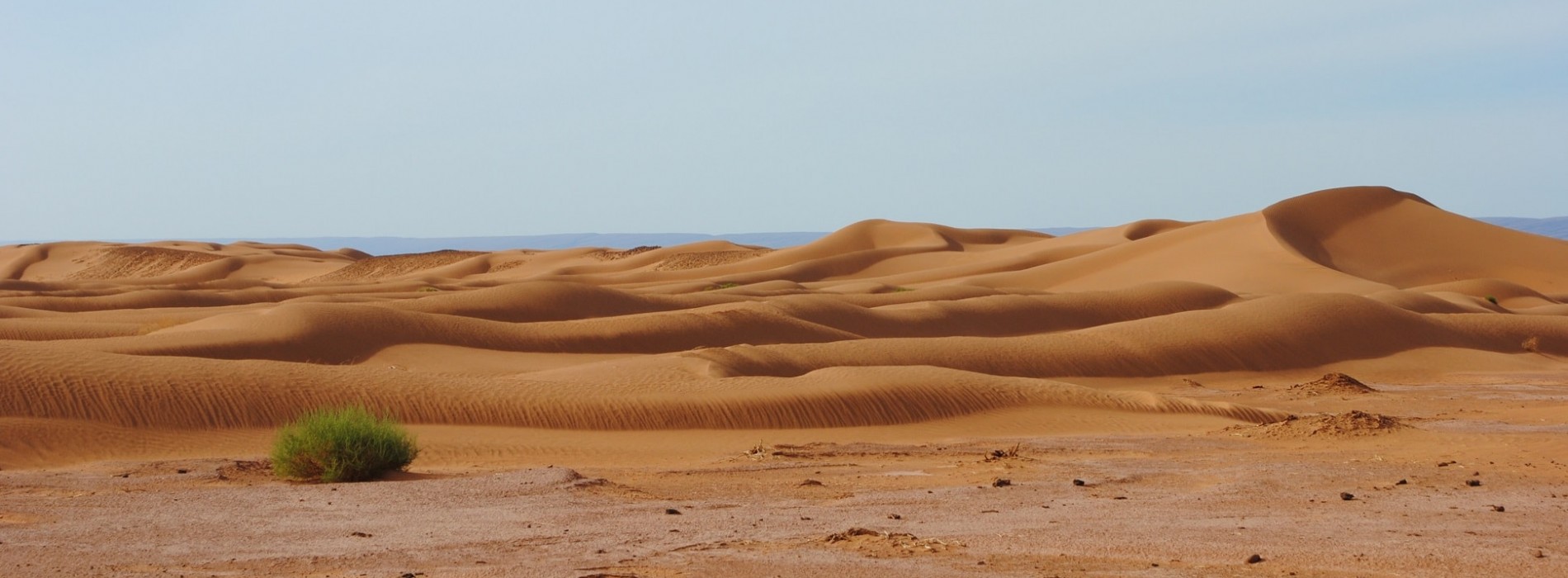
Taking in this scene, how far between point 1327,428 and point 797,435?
5.82 meters

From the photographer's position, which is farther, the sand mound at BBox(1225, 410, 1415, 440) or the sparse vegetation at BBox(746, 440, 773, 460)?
the sand mound at BBox(1225, 410, 1415, 440)

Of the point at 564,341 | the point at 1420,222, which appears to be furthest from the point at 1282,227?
the point at 564,341

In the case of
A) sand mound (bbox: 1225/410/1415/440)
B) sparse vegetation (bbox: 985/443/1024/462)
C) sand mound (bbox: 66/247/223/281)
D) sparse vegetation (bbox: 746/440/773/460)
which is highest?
sand mound (bbox: 66/247/223/281)

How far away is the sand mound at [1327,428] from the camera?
15.0 m

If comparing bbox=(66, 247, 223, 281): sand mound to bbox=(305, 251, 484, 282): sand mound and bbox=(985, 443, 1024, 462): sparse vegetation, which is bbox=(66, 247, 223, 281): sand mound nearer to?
bbox=(305, 251, 484, 282): sand mound

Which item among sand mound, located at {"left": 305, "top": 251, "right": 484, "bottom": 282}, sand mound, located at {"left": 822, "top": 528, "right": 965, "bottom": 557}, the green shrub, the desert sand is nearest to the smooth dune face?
the desert sand

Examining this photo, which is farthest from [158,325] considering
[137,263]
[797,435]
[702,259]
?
[137,263]

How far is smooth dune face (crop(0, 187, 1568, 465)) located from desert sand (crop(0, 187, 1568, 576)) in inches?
3.2

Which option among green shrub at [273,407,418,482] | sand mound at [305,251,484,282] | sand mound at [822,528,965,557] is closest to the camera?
sand mound at [822,528,965,557]

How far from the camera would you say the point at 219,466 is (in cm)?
1193

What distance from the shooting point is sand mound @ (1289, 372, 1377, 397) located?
73.8ft

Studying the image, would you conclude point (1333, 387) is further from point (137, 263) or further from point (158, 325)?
point (137, 263)

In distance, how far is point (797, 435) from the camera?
16328 mm

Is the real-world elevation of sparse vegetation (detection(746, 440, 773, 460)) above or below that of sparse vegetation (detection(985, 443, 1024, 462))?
below
